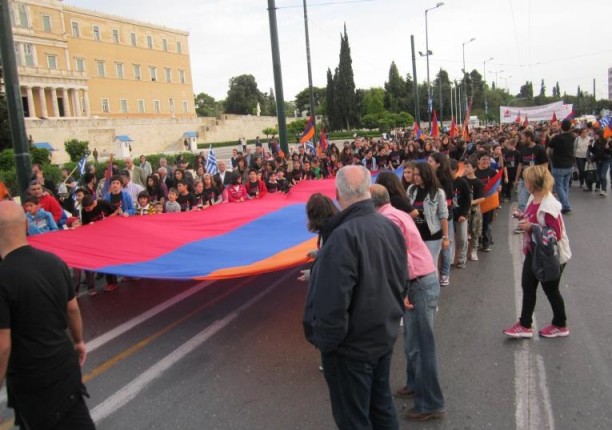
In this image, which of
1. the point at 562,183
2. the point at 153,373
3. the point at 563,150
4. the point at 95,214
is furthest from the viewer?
the point at 562,183

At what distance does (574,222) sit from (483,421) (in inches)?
318

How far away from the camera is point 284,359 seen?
15.8 feet

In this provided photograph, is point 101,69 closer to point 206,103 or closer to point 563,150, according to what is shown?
point 206,103

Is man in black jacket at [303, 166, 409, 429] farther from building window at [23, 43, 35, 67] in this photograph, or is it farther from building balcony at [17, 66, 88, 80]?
building window at [23, 43, 35, 67]

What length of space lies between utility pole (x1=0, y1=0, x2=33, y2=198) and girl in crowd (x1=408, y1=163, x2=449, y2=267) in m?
5.80

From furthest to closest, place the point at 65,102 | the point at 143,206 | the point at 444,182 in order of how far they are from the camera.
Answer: the point at 65,102
the point at 143,206
the point at 444,182

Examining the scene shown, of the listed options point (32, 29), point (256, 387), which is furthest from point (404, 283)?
point (32, 29)

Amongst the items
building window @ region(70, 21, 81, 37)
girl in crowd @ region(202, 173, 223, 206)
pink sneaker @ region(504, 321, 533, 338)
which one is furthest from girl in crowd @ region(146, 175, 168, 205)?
building window @ region(70, 21, 81, 37)

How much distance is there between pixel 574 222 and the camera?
10.4 metres

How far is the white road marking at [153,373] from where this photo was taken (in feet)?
13.3

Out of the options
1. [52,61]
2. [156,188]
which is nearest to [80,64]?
[52,61]

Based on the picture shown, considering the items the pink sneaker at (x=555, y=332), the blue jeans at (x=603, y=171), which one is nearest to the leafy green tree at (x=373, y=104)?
the blue jeans at (x=603, y=171)

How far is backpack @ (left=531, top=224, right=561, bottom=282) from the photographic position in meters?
4.62

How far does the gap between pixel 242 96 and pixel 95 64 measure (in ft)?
141
